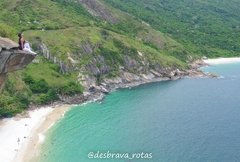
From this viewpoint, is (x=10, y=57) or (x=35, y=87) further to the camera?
(x=35, y=87)

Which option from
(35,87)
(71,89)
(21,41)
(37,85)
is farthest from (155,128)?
(21,41)

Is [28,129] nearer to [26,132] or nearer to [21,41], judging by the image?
[26,132]

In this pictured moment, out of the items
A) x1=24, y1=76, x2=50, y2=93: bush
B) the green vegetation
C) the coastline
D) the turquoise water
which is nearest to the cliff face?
the turquoise water

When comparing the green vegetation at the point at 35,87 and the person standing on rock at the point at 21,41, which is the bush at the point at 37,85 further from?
the person standing on rock at the point at 21,41

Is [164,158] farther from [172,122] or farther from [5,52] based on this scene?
[5,52]

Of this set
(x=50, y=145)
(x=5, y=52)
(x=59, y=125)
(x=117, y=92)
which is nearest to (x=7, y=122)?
(x=59, y=125)

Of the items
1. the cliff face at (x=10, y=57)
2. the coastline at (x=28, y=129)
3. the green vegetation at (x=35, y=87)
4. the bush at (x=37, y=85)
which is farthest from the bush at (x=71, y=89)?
the cliff face at (x=10, y=57)
